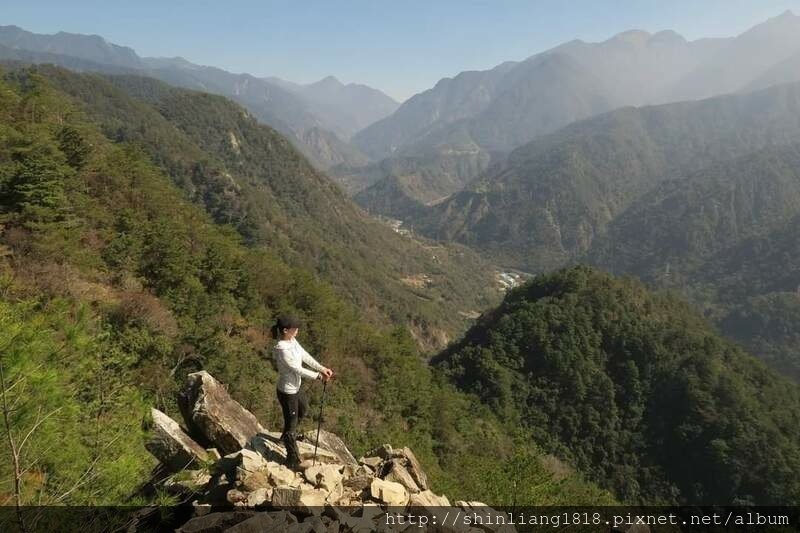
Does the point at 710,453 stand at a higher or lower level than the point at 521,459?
lower

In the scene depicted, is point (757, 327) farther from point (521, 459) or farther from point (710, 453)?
point (521, 459)

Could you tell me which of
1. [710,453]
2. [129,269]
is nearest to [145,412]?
[129,269]

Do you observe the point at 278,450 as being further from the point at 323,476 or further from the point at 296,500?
the point at 296,500

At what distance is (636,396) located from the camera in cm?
6388

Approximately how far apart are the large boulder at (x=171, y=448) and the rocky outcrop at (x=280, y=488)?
0.10 feet

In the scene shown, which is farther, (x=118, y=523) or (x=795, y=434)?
(x=795, y=434)

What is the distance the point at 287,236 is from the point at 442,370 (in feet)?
255

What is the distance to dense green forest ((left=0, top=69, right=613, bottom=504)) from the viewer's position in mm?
7223

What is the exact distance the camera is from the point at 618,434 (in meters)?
58.3

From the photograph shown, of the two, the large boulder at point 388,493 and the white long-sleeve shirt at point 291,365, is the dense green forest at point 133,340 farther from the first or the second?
the large boulder at point 388,493

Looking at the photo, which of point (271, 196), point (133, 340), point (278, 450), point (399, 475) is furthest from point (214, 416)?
point (271, 196)

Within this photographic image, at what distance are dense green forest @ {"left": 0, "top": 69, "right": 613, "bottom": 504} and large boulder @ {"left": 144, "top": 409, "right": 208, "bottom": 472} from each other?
0.41 meters

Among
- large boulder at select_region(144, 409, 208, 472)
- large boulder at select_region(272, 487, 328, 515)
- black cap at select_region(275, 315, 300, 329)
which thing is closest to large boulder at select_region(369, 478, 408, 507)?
large boulder at select_region(272, 487, 328, 515)

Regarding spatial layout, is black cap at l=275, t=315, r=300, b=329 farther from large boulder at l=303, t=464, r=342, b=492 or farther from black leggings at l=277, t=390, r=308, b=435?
large boulder at l=303, t=464, r=342, b=492
